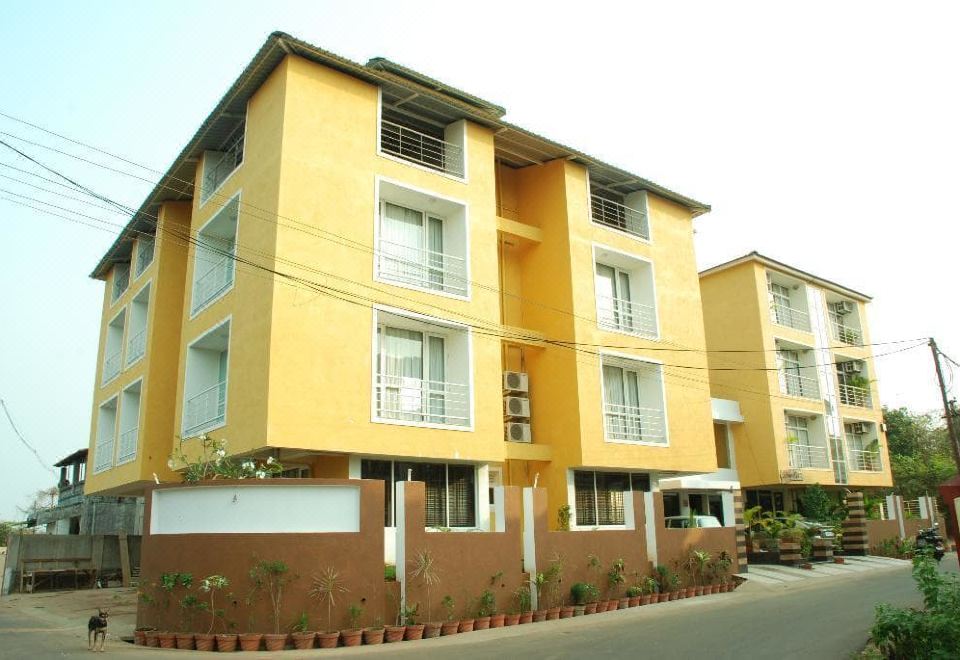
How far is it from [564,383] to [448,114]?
7.27 metres

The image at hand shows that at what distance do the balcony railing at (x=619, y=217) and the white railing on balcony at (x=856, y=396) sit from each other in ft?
54.0

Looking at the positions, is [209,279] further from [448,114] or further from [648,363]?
[648,363]

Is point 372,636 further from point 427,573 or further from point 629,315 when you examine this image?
point 629,315

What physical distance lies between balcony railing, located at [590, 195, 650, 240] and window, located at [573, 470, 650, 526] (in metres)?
7.04

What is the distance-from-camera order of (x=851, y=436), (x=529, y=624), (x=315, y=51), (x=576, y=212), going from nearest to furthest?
1. (x=529, y=624)
2. (x=315, y=51)
3. (x=576, y=212)
4. (x=851, y=436)

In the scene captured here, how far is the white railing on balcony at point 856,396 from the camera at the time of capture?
34500 mm

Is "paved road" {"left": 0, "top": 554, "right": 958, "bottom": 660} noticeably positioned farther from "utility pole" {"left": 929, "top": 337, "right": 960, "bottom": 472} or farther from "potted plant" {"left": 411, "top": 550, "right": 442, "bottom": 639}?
"utility pole" {"left": 929, "top": 337, "right": 960, "bottom": 472}

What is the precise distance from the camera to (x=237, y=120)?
62.3ft

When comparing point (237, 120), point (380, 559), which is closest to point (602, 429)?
point (380, 559)

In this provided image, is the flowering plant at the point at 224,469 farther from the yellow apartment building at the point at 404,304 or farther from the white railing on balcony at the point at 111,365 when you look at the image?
the white railing on balcony at the point at 111,365

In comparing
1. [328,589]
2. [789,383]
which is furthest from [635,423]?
[789,383]

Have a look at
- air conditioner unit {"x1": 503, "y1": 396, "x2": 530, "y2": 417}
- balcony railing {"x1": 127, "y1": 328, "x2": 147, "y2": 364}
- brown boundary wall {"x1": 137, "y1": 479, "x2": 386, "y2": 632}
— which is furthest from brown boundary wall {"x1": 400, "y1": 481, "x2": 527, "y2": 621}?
balcony railing {"x1": 127, "y1": 328, "x2": 147, "y2": 364}

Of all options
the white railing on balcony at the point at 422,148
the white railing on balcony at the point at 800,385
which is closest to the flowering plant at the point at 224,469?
the white railing on balcony at the point at 422,148

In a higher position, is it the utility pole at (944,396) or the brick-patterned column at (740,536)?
the utility pole at (944,396)
